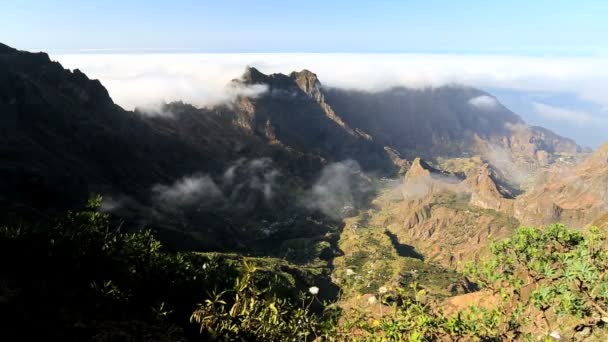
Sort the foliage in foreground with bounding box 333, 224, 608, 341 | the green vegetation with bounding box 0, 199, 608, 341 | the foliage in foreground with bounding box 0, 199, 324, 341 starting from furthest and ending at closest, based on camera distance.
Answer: the foliage in foreground with bounding box 0, 199, 324, 341
the green vegetation with bounding box 0, 199, 608, 341
the foliage in foreground with bounding box 333, 224, 608, 341

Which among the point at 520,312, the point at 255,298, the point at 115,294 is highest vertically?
the point at 255,298

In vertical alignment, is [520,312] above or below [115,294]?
above

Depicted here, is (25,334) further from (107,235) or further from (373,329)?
(373,329)

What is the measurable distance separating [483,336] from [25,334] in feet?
63.6

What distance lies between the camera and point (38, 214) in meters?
176

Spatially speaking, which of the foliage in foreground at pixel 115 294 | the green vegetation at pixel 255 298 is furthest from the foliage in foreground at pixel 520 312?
the foliage in foreground at pixel 115 294

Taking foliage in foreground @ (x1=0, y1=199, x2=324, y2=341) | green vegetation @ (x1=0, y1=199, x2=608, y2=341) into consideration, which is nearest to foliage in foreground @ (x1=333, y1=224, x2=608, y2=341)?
green vegetation @ (x1=0, y1=199, x2=608, y2=341)

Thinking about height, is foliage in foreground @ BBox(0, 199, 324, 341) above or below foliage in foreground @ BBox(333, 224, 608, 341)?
below

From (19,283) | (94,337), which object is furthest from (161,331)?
(19,283)

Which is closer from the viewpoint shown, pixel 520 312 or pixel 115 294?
pixel 520 312

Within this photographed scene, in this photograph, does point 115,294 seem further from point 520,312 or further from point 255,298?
point 520,312

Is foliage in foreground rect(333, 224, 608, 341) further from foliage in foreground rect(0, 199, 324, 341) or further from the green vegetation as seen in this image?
foliage in foreground rect(0, 199, 324, 341)

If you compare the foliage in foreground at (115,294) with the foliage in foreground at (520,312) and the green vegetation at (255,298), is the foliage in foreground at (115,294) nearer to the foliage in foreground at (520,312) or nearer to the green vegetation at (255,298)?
the green vegetation at (255,298)

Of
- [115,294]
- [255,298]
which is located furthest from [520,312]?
[115,294]
